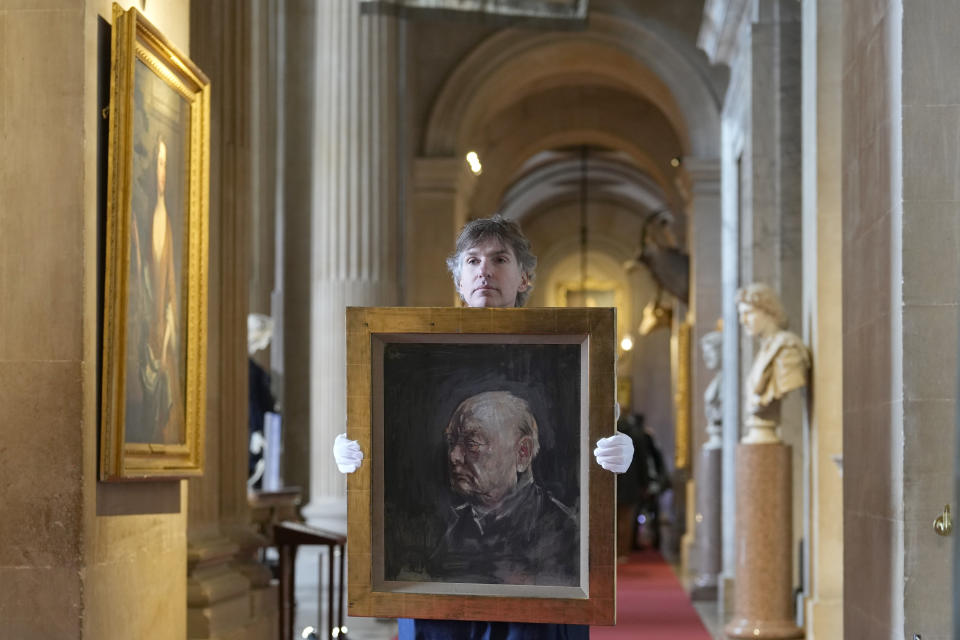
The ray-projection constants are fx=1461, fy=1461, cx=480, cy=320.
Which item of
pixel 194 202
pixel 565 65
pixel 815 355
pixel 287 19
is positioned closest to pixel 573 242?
pixel 565 65

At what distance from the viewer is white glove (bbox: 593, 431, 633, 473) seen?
13.0 feet

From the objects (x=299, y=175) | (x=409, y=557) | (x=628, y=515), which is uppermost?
(x=299, y=175)

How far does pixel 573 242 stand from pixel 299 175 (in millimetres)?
25449

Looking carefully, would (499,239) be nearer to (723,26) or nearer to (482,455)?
(482,455)

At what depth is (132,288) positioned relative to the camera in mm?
5352

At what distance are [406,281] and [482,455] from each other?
12.6 metres

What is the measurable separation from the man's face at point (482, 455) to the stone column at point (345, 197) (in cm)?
957

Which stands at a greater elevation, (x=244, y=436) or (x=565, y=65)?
(x=565, y=65)

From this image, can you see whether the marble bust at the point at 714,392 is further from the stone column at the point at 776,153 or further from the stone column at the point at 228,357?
the stone column at the point at 228,357

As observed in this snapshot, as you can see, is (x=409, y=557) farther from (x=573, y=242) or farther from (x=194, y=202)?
(x=573, y=242)

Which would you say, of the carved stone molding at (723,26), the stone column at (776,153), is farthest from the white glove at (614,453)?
the carved stone molding at (723,26)

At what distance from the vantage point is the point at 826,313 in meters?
9.41

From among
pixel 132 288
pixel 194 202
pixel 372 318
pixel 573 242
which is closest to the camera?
pixel 372 318

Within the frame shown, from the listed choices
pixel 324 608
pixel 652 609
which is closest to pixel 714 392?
pixel 652 609
